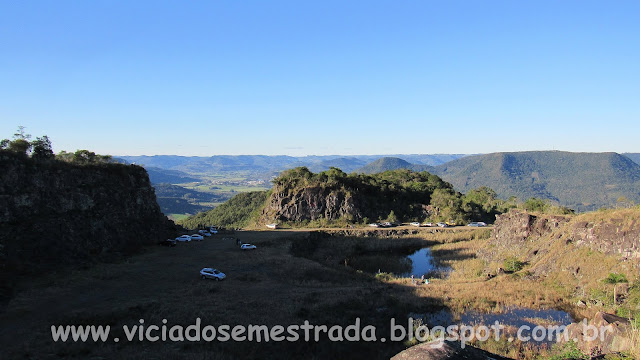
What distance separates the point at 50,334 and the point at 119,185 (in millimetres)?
27322

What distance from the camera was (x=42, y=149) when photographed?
33.8 meters

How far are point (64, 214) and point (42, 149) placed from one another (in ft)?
24.6

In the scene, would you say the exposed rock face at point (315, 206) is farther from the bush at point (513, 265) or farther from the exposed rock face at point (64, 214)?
the bush at point (513, 265)

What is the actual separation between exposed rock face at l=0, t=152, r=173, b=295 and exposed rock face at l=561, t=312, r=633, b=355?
32924mm

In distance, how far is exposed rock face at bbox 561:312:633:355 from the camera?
927cm

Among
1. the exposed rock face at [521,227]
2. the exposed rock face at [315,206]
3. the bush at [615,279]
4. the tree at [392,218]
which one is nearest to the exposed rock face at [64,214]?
the exposed rock face at [315,206]

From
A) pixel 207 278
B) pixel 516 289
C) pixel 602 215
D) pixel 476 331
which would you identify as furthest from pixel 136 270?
pixel 602 215

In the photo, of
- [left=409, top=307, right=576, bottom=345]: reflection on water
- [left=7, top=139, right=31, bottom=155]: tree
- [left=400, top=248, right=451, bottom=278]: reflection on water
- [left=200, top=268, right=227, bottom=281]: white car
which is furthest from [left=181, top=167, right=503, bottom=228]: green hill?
[left=409, top=307, right=576, bottom=345]: reflection on water

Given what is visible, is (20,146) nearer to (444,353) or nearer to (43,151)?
(43,151)

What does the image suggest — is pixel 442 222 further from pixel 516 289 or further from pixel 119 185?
pixel 119 185

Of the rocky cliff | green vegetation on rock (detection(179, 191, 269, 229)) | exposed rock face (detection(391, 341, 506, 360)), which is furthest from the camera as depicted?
green vegetation on rock (detection(179, 191, 269, 229))

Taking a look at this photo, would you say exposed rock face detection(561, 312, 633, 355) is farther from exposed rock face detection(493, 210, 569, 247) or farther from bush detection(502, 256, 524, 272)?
exposed rock face detection(493, 210, 569, 247)

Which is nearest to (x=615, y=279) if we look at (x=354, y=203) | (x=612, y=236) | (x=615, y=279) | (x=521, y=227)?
(x=615, y=279)

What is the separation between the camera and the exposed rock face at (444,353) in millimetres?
7398
